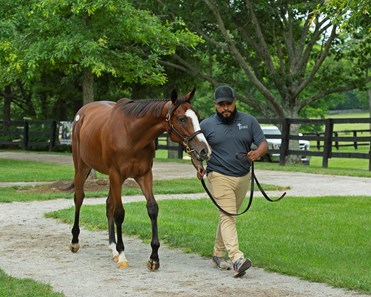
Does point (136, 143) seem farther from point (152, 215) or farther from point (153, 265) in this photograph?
point (153, 265)

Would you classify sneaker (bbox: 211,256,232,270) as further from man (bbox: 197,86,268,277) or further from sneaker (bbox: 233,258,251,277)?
sneaker (bbox: 233,258,251,277)

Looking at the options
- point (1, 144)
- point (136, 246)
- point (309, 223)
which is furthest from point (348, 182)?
point (1, 144)

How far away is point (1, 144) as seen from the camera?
38.3 meters

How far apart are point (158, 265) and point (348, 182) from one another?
1182cm

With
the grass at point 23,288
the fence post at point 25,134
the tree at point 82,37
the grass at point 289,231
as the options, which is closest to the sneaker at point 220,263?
the grass at point 289,231

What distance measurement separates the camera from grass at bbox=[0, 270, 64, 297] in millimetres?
7285

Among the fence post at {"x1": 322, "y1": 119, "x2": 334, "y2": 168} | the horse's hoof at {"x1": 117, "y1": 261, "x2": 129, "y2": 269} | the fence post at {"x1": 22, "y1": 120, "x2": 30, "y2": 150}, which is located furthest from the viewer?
the fence post at {"x1": 22, "y1": 120, "x2": 30, "y2": 150}

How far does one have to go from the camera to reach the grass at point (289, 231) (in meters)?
8.54

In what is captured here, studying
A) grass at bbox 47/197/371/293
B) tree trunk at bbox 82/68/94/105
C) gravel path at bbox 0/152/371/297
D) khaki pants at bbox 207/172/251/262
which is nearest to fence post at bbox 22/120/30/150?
tree trunk at bbox 82/68/94/105

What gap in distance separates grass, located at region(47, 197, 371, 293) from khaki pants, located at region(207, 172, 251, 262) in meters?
0.47

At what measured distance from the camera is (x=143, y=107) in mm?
9312

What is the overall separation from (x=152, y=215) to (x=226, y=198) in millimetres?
885

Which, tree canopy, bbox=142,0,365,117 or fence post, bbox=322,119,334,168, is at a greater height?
tree canopy, bbox=142,0,365,117

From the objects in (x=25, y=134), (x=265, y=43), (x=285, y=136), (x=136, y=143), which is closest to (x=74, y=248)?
(x=136, y=143)
